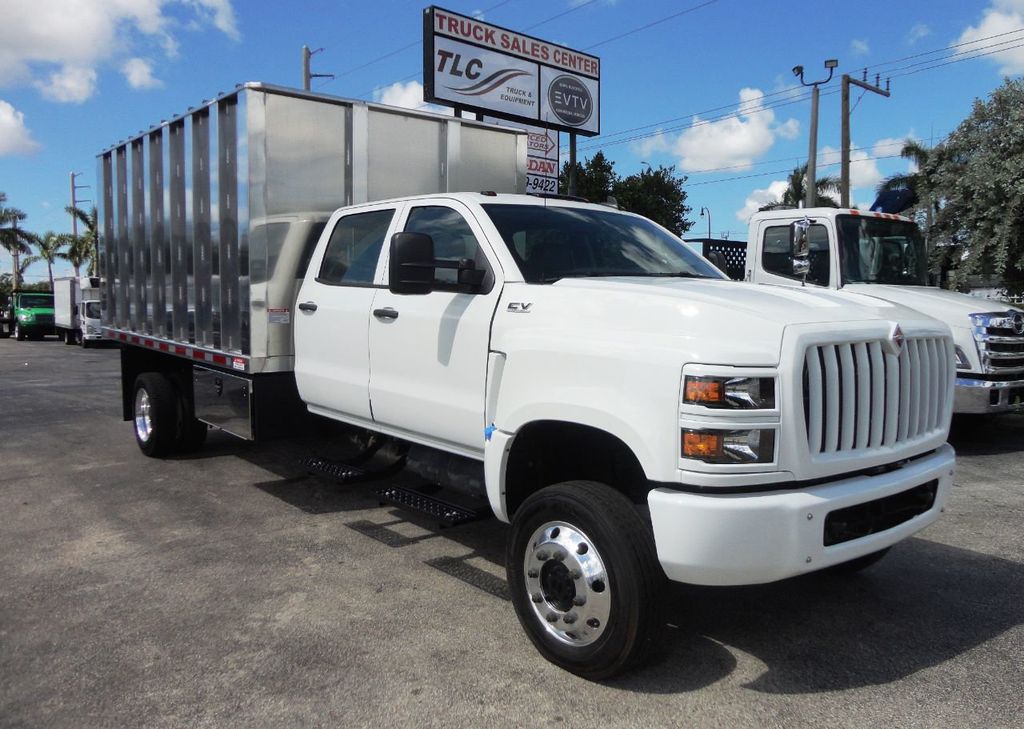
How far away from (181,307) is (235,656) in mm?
4127

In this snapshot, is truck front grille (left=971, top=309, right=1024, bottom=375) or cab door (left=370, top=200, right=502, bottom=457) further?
truck front grille (left=971, top=309, right=1024, bottom=375)

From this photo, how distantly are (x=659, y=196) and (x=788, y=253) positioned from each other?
2650cm

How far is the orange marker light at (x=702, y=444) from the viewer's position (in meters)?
3.08

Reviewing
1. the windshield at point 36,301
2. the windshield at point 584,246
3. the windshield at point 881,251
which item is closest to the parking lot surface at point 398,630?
the windshield at point 584,246

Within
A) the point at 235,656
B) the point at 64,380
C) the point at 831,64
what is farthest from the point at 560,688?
the point at 831,64

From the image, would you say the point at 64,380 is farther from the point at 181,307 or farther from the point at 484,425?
the point at 484,425

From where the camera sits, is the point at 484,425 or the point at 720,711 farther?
the point at 484,425

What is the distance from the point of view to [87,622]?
4.16 m

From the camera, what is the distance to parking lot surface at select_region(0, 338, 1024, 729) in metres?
3.32

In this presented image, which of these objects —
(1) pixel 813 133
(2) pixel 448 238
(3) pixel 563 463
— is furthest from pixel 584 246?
(1) pixel 813 133

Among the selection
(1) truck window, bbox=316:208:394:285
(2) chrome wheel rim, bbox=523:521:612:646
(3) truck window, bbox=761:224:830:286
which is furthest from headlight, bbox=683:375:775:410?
(3) truck window, bbox=761:224:830:286

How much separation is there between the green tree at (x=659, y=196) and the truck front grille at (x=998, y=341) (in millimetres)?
24324

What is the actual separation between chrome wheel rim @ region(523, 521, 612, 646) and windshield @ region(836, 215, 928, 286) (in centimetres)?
609

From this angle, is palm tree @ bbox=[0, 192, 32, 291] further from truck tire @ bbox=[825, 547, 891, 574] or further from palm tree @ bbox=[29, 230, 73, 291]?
truck tire @ bbox=[825, 547, 891, 574]
